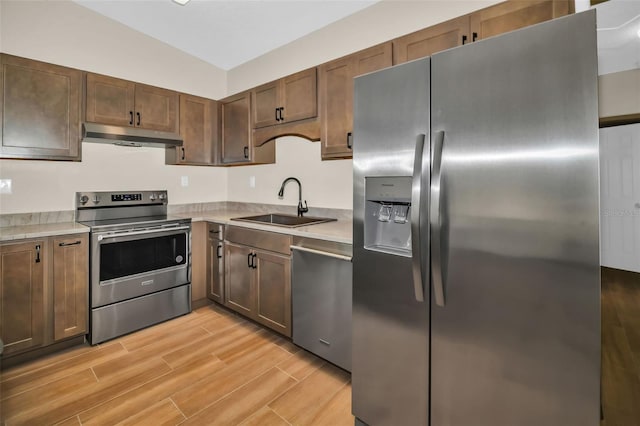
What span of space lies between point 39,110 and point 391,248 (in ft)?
9.19

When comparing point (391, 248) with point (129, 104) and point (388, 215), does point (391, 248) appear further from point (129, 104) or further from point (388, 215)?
point (129, 104)

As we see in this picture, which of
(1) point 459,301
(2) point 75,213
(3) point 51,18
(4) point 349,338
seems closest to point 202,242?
(2) point 75,213

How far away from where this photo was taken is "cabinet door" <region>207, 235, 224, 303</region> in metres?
2.98

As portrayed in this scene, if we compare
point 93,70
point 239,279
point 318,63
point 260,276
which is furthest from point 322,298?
point 93,70

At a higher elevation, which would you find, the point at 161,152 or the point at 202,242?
the point at 161,152

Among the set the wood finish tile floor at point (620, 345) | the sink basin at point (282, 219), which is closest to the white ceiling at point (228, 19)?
the sink basin at point (282, 219)

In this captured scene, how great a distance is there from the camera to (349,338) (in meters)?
1.93

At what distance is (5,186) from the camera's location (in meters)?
2.46

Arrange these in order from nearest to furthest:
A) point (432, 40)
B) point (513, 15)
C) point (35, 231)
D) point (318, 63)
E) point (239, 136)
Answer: point (513, 15) < point (432, 40) < point (35, 231) < point (318, 63) < point (239, 136)

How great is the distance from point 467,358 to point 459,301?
0.22 metres

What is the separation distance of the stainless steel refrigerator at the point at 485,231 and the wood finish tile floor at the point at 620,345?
11 cm

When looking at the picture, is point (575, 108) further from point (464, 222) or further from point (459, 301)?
point (459, 301)

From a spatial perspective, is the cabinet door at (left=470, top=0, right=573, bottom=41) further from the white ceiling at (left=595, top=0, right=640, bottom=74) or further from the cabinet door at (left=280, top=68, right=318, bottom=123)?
the cabinet door at (left=280, top=68, right=318, bottom=123)

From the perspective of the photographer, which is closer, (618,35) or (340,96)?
(618,35)
